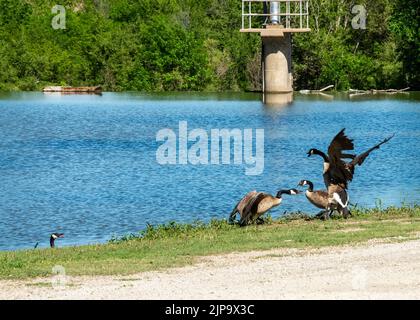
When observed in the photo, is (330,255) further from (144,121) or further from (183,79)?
(183,79)

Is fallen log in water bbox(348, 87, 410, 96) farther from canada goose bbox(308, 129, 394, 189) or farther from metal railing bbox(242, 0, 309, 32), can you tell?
canada goose bbox(308, 129, 394, 189)

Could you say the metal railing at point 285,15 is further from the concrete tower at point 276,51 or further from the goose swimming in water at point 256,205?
the goose swimming in water at point 256,205

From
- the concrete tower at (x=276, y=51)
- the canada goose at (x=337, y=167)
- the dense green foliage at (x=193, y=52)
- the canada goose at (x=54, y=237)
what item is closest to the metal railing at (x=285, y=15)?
the concrete tower at (x=276, y=51)

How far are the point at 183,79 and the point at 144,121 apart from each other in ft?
138

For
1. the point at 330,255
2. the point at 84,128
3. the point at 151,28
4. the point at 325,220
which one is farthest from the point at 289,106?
the point at 330,255

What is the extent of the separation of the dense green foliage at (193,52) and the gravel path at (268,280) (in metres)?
82.8

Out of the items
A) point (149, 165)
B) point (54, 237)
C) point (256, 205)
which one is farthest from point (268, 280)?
point (149, 165)

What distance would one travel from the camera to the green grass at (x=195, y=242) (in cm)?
1689

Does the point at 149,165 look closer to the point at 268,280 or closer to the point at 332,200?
the point at 332,200

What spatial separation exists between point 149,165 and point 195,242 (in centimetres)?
2315

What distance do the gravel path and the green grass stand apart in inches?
27.5

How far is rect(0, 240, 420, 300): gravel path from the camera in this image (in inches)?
554

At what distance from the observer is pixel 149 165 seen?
42844mm

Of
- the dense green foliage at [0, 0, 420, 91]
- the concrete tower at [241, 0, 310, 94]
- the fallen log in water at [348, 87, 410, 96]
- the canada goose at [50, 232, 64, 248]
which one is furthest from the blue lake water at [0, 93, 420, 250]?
the dense green foliage at [0, 0, 420, 91]
